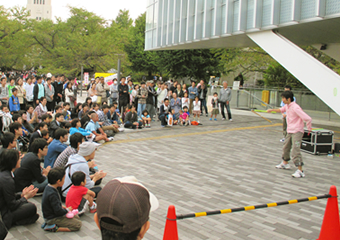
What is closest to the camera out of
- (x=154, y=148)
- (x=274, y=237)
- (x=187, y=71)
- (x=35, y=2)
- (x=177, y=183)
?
(x=274, y=237)

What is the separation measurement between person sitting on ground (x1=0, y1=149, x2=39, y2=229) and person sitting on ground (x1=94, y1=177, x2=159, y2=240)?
335 centimetres

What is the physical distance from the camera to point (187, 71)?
104 feet

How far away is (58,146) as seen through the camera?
665 centimetres

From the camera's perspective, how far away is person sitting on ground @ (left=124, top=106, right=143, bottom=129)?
1364 cm

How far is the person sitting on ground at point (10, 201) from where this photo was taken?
4.40 m

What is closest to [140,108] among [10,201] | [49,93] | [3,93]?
[49,93]

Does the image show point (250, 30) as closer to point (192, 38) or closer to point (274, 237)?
point (192, 38)

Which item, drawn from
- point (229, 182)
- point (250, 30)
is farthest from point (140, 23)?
point (229, 182)

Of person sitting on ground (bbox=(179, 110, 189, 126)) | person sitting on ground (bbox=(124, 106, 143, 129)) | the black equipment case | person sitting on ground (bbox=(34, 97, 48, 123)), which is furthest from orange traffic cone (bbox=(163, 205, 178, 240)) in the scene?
person sitting on ground (bbox=(179, 110, 189, 126))

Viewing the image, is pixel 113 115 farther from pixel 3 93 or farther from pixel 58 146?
pixel 58 146

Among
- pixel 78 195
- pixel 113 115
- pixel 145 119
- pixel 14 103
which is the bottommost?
pixel 78 195

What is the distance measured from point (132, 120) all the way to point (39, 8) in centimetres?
14530

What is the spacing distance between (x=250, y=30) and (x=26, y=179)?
44.3 feet

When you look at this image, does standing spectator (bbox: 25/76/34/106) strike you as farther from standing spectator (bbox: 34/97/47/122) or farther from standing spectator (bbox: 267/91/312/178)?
standing spectator (bbox: 267/91/312/178)
